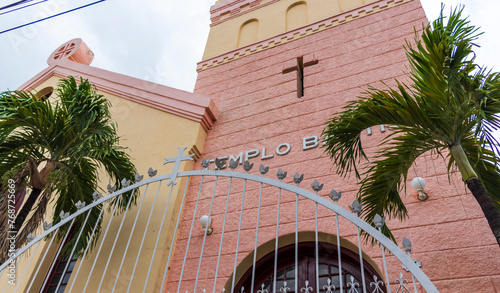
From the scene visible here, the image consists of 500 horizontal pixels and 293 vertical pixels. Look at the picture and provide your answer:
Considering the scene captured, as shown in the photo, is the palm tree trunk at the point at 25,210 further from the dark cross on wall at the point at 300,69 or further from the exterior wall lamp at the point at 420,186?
the dark cross on wall at the point at 300,69

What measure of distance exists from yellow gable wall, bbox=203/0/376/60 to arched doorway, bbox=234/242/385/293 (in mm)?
5883

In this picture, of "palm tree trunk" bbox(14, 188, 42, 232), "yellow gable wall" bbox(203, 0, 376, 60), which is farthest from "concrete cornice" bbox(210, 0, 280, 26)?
"palm tree trunk" bbox(14, 188, 42, 232)

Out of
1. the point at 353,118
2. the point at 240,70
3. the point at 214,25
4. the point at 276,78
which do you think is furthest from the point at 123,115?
the point at 353,118

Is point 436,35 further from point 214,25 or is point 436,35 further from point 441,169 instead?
point 214,25

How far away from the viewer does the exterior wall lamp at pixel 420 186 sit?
5.03 m

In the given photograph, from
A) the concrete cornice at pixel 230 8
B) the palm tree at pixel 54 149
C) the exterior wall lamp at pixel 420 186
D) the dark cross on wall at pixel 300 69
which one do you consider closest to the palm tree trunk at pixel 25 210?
the palm tree at pixel 54 149

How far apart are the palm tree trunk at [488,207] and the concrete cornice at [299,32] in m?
6.10

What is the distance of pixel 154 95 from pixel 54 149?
10.9 ft

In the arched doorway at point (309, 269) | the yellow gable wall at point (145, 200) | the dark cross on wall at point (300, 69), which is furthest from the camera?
the dark cross on wall at point (300, 69)

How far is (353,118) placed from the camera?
12.8 feet

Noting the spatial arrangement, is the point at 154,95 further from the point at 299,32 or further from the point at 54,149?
the point at 299,32

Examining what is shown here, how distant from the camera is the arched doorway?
5.12 m

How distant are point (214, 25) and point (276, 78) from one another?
13.4ft

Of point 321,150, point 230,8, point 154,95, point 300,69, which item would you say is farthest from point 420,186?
point 230,8
